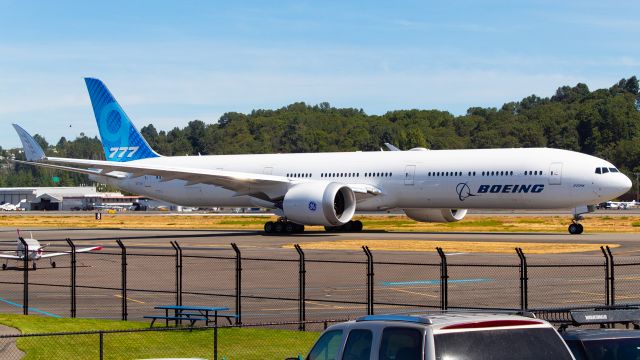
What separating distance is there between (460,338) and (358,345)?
3.91 ft

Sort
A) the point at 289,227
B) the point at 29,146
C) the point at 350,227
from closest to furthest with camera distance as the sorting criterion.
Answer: the point at 289,227, the point at 350,227, the point at 29,146

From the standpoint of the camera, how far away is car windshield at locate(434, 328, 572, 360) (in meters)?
8.84

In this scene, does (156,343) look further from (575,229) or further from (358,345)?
(575,229)

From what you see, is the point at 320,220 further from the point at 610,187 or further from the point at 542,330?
the point at 542,330

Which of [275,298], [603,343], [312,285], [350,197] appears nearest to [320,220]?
[350,197]

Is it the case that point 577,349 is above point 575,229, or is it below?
above

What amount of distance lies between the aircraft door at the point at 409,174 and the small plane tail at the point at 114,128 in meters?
19.5

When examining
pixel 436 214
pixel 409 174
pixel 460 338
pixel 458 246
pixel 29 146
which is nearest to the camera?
pixel 460 338

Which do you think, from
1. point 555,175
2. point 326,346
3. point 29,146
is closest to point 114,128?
point 29,146

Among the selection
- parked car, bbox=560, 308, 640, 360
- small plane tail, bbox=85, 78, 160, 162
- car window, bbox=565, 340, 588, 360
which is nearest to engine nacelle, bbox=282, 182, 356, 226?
small plane tail, bbox=85, 78, 160, 162

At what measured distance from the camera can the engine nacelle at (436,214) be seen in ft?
184

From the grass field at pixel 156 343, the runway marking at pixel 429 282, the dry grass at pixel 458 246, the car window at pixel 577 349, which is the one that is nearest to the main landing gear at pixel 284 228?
the dry grass at pixel 458 246

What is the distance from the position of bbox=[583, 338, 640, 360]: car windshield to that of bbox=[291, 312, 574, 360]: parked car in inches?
31.7

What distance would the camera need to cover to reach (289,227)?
54.8 metres
